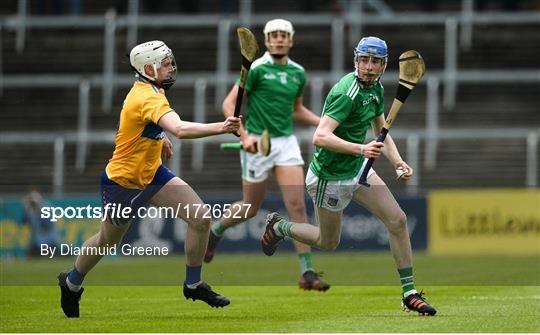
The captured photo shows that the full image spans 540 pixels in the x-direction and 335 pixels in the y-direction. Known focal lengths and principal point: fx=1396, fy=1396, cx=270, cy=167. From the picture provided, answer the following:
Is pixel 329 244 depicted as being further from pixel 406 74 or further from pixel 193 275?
pixel 406 74

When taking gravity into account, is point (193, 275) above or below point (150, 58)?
below

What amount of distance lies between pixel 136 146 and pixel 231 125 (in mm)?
1387

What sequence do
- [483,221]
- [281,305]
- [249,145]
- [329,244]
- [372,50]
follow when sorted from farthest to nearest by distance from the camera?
[483,221] < [281,305] < [329,244] < [249,145] < [372,50]

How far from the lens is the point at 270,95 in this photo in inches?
624

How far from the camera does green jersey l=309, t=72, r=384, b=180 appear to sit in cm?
1198

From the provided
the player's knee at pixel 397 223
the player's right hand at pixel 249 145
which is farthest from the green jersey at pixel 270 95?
the player's knee at pixel 397 223

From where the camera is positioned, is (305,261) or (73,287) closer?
(73,287)

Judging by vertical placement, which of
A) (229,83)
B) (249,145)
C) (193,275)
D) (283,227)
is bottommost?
(193,275)

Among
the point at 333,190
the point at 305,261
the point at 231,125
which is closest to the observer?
the point at 231,125

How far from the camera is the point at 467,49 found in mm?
33156

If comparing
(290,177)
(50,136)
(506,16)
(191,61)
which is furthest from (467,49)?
(290,177)

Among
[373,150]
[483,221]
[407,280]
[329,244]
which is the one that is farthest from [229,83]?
[373,150]

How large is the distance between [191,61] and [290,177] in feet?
60.9

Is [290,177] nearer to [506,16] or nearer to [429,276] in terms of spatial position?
[429,276]
